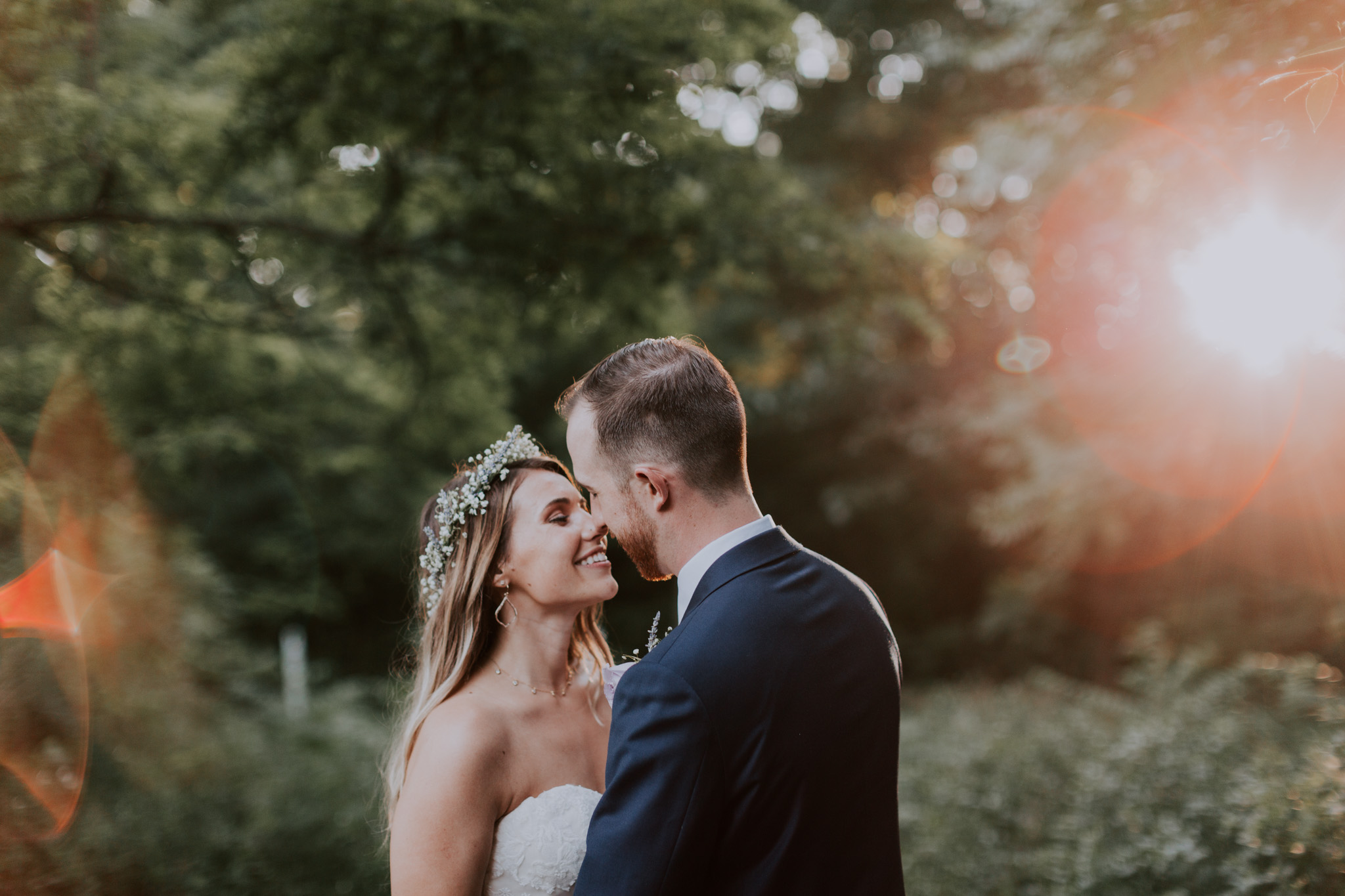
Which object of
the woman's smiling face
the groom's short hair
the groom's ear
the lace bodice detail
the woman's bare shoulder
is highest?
the groom's short hair

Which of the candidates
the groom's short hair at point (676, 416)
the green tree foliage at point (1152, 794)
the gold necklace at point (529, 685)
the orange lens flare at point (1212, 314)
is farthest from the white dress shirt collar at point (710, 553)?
the green tree foliage at point (1152, 794)

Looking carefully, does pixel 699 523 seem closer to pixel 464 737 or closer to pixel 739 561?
pixel 739 561

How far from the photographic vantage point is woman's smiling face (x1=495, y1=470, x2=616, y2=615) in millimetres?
2830

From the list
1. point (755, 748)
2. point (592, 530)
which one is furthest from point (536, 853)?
point (755, 748)

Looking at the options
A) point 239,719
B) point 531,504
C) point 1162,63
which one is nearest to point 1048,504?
point 1162,63

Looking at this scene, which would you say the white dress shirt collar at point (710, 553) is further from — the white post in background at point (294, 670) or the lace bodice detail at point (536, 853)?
the white post in background at point (294, 670)

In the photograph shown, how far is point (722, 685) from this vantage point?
171cm

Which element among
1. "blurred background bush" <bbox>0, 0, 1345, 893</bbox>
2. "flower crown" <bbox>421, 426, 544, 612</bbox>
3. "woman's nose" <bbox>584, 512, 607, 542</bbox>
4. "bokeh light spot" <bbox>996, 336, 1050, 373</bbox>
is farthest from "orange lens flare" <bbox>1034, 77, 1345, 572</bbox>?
"flower crown" <bbox>421, 426, 544, 612</bbox>

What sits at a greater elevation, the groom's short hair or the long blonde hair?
the groom's short hair

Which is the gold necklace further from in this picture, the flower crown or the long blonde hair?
the flower crown

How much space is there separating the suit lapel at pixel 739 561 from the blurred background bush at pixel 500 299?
245 centimetres

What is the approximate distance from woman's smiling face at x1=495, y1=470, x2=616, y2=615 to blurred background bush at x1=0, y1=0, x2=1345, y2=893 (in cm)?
130

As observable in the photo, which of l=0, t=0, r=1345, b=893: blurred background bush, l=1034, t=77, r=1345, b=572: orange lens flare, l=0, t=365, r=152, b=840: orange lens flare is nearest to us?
l=1034, t=77, r=1345, b=572: orange lens flare

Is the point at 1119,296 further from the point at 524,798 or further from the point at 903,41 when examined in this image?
the point at 524,798
